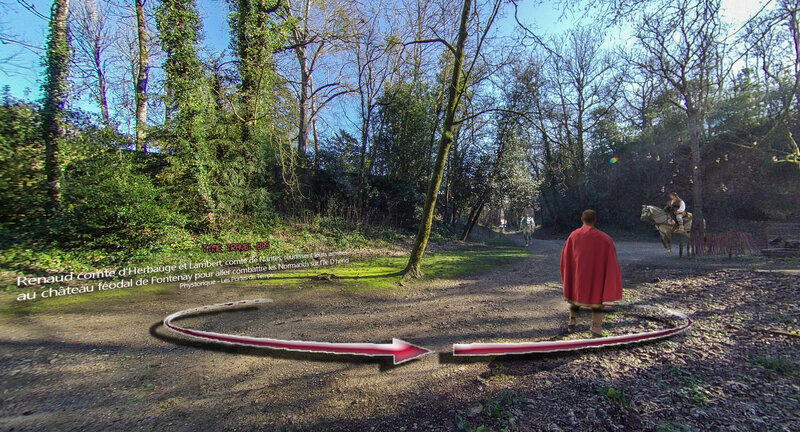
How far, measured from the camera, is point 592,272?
13.3 ft

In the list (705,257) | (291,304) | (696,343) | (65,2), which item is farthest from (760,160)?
(65,2)

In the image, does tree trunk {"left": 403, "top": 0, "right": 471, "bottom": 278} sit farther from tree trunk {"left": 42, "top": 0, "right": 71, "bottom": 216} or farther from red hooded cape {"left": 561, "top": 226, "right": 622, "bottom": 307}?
tree trunk {"left": 42, "top": 0, "right": 71, "bottom": 216}

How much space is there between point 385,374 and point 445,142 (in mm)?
5709

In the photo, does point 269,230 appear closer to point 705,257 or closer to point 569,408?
point 569,408

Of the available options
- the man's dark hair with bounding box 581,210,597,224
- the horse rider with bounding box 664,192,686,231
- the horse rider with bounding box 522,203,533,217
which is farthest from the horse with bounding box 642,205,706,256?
the man's dark hair with bounding box 581,210,597,224

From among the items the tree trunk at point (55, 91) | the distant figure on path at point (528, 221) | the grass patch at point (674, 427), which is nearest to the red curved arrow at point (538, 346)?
the grass patch at point (674, 427)

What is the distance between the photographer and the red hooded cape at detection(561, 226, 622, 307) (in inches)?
154

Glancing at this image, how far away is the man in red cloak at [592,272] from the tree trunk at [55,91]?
11.4 m

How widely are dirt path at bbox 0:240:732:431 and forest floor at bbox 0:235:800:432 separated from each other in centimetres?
2

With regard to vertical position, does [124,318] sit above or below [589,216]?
below

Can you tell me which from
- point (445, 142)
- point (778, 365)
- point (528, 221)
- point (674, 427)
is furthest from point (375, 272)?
point (528, 221)

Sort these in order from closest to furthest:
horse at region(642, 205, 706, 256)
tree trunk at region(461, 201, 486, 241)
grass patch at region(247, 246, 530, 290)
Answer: grass patch at region(247, 246, 530, 290)
horse at region(642, 205, 706, 256)
tree trunk at region(461, 201, 486, 241)

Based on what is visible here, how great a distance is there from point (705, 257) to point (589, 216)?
1103cm

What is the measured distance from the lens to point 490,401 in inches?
106
